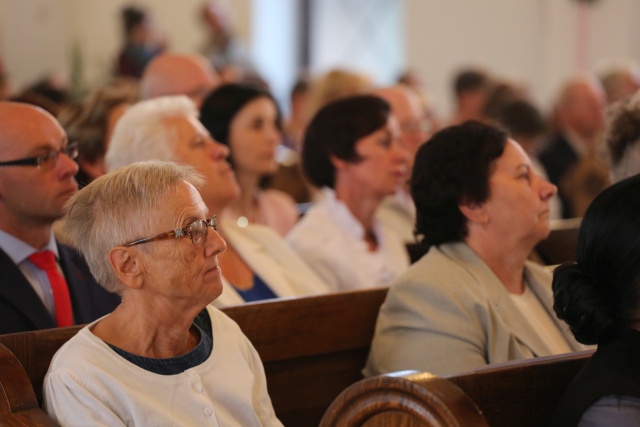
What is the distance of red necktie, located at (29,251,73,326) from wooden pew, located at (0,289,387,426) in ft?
1.62

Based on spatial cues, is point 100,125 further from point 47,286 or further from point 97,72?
point 97,72

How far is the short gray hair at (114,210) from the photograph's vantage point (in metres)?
2.00

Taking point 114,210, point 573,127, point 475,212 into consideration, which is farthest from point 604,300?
point 573,127

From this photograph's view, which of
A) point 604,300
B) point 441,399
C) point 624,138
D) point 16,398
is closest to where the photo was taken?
point 441,399

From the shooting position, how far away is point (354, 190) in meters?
3.73

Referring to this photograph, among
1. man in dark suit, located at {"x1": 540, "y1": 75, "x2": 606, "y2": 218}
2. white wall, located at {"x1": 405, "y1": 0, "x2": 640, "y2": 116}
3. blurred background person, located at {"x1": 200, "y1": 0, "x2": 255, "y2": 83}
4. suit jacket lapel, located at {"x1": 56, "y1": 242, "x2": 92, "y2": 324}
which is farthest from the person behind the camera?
white wall, located at {"x1": 405, "y1": 0, "x2": 640, "y2": 116}

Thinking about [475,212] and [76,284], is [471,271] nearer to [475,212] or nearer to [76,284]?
[475,212]

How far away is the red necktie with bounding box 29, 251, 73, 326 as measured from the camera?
2.62m

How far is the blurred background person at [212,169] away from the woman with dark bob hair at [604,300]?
136 cm

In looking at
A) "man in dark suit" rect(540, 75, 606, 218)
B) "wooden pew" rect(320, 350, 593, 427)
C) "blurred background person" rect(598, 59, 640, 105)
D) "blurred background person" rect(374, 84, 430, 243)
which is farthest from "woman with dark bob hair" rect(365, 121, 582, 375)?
"blurred background person" rect(598, 59, 640, 105)

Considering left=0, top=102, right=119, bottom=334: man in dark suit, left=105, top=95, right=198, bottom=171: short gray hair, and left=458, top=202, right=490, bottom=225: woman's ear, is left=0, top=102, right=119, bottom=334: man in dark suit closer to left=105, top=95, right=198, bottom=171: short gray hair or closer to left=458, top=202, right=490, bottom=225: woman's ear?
left=105, top=95, right=198, bottom=171: short gray hair

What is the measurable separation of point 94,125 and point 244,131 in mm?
610

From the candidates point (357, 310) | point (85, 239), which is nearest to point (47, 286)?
point (85, 239)

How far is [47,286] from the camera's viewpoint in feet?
8.71
